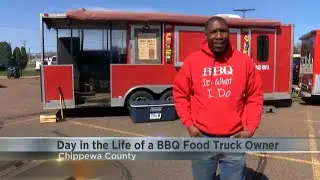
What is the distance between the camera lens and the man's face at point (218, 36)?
3508mm

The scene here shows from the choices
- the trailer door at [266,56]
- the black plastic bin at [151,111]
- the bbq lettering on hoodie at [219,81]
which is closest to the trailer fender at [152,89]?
the black plastic bin at [151,111]

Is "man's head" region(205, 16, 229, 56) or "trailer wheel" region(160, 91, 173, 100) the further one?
"trailer wheel" region(160, 91, 173, 100)

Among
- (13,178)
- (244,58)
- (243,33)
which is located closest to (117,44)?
(243,33)

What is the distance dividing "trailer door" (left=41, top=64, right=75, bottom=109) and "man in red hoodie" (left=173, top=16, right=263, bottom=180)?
27.9 feet

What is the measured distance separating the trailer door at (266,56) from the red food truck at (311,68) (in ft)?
6.74

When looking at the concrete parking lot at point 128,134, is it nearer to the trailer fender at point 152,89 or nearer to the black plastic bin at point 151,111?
the black plastic bin at point 151,111

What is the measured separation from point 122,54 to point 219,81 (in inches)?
362

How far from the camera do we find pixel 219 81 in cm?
356

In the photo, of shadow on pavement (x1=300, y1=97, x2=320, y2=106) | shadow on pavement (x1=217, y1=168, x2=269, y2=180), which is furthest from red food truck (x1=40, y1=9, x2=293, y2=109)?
shadow on pavement (x1=217, y1=168, x2=269, y2=180)

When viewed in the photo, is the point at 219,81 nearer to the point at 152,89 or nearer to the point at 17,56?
the point at 152,89

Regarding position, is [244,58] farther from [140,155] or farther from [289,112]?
[289,112]

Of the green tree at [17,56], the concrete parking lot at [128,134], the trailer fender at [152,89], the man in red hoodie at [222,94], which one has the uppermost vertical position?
the green tree at [17,56]

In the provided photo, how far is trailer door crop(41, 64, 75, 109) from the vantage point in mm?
11766

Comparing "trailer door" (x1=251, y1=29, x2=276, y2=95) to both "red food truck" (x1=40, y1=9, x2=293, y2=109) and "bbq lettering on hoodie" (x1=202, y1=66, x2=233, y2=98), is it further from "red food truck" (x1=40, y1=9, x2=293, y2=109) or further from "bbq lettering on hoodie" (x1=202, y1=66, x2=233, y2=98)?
"bbq lettering on hoodie" (x1=202, y1=66, x2=233, y2=98)
